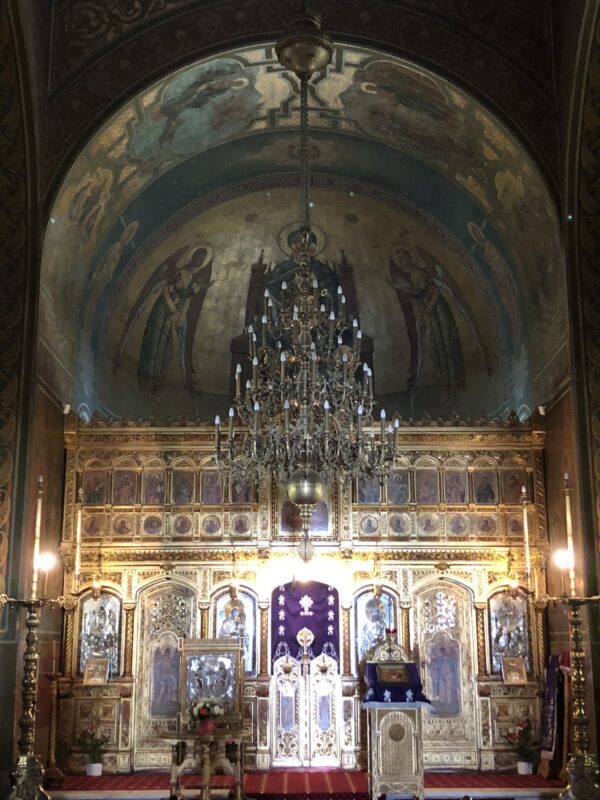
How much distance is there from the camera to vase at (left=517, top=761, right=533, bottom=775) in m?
12.0

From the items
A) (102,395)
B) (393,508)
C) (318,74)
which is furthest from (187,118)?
(393,508)

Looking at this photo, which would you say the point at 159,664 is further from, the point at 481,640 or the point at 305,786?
the point at 481,640

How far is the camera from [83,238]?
13.2 metres

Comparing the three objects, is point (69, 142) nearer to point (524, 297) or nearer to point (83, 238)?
point (83, 238)

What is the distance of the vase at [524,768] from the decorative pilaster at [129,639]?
528 centimetres

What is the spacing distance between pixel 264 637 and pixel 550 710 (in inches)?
153

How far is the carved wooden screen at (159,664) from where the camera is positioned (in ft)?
40.7

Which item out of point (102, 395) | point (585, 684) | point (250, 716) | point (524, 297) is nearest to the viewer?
point (585, 684)

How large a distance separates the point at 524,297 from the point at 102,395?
6895 millimetres

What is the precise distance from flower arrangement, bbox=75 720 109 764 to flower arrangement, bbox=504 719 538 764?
538 cm

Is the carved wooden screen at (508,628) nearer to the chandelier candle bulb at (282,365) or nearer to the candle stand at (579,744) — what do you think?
the candle stand at (579,744)

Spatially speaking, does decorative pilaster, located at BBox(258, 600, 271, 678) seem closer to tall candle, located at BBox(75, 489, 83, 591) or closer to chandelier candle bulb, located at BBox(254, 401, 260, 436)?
tall candle, located at BBox(75, 489, 83, 591)

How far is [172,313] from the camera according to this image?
53.8 feet

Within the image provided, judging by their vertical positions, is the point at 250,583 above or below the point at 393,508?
below
